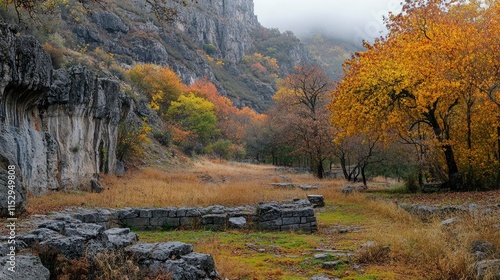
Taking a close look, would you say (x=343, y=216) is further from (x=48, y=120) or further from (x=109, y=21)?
(x=109, y=21)

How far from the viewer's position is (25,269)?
4.91 m

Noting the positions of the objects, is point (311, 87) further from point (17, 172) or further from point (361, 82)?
point (17, 172)

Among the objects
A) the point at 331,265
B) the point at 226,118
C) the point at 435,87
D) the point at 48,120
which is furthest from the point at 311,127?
the point at 226,118

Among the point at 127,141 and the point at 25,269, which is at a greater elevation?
the point at 127,141

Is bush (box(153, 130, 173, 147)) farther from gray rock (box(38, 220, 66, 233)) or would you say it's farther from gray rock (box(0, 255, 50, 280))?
gray rock (box(0, 255, 50, 280))

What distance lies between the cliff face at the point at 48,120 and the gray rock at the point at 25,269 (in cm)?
409

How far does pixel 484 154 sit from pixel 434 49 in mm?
5556

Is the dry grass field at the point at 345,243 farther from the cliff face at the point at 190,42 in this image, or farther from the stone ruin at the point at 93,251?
the cliff face at the point at 190,42

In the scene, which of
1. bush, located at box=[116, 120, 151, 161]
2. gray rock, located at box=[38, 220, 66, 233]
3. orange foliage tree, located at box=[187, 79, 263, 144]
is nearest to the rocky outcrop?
gray rock, located at box=[38, 220, 66, 233]

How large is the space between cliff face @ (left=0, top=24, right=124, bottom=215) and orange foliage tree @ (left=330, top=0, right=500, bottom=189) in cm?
1230

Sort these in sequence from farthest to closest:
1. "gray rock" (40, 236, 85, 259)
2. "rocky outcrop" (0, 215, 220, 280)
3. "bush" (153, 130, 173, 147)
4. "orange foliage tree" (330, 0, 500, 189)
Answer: "bush" (153, 130, 173, 147), "orange foliage tree" (330, 0, 500, 189), "gray rock" (40, 236, 85, 259), "rocky outcrop" (0, 215, 220, 280)

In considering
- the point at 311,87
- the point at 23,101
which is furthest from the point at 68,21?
the point at 23,101

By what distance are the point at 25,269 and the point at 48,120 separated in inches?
480

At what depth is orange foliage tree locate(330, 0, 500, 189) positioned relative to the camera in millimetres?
15695
